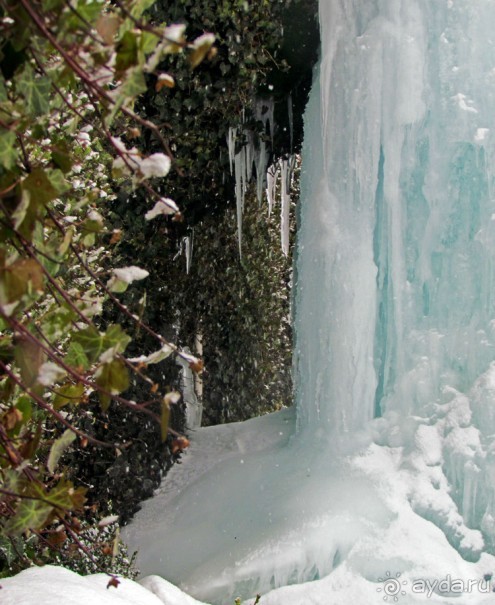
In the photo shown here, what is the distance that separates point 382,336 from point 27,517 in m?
5.23

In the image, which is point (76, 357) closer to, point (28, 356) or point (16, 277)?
point (28, 356)

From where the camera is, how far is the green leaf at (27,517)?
1360 mm

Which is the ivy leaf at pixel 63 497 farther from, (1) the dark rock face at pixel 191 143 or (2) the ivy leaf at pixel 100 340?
(1) the dark rock face at pixel 191 143

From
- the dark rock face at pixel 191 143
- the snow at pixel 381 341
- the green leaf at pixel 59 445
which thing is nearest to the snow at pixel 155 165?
the green leaf at pixel 59 445

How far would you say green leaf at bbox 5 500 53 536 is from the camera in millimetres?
1360

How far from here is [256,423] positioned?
7824 mm

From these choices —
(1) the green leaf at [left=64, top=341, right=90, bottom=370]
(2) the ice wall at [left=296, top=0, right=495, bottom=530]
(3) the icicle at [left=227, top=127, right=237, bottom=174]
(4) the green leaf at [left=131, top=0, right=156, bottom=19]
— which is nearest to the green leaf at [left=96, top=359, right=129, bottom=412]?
(1) the green leaf at [left=64, top=341, right=90, bottom=370]

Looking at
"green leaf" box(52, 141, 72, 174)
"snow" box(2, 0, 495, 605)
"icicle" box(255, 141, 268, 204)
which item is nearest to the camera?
"green leaf" box(52, 141, 72, 174)

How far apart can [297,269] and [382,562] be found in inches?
98.3

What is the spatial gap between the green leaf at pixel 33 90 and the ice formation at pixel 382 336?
4609mm

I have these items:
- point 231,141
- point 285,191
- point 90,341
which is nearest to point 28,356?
point 90,341

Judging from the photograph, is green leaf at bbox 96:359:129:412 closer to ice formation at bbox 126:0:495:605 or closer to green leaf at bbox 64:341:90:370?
green leaf at bbox 64:341:90:370

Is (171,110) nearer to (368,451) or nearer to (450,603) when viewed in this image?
(368,451)

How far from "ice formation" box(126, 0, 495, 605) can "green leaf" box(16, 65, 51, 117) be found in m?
4.61
